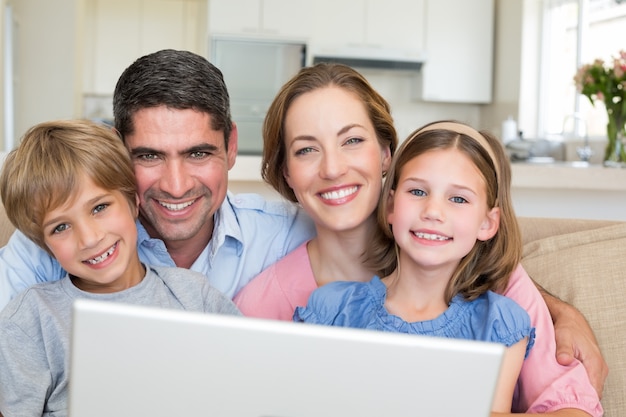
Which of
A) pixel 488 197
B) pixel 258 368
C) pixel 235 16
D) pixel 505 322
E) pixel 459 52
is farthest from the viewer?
pixel 459 52

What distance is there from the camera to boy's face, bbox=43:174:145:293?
1402 millimetres

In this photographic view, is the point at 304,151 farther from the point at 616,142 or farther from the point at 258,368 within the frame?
the point at 616,142

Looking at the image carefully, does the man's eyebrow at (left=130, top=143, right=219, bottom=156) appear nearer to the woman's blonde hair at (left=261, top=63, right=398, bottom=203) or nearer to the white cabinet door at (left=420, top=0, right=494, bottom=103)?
the woman's blonde hair at (left=261, top=63, right=398, bottom=203)

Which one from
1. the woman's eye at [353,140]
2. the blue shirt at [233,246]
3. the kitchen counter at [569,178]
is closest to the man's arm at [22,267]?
the blue shirt at [233,246]

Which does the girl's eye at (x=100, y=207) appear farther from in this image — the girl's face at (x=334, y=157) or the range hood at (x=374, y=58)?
the range hood at (x=374, y=58)

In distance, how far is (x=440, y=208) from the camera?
4.53 feet

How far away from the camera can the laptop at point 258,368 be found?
2.31 feet

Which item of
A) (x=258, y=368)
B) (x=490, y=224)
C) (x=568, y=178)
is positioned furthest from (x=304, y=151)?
(x=568, y=178)

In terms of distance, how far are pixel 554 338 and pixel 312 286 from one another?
0.56 meters

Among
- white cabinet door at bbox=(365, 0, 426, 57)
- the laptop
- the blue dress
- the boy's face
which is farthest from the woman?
white cabinet door at bbox=(365, 0, 426, 57)

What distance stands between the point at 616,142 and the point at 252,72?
3186 millimetres

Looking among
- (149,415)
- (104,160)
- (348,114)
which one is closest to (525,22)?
(348,114)

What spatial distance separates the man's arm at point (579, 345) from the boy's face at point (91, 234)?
2.90ft

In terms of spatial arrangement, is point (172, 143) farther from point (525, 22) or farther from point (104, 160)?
point (525, 22)
